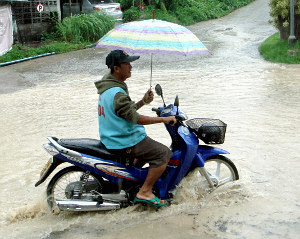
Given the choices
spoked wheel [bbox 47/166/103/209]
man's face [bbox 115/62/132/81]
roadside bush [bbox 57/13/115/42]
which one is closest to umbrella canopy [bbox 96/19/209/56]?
man's face [bbox 115/62/132/81]

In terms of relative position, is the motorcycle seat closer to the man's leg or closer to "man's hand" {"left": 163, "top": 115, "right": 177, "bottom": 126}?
the man's leg

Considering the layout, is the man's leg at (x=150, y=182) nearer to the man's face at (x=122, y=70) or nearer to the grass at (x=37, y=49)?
the man's face at (x=122, y=70)

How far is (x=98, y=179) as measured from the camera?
4.42 metres

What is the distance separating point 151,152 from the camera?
4227 mm

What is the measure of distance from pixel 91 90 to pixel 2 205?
244 inches

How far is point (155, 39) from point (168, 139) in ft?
8.93

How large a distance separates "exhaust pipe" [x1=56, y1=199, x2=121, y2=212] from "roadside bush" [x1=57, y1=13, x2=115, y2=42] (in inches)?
578

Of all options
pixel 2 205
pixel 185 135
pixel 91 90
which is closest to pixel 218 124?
pixel 185 135

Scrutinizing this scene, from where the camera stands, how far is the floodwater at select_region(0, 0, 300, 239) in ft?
14.1

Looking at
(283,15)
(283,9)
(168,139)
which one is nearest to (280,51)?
(283,15)

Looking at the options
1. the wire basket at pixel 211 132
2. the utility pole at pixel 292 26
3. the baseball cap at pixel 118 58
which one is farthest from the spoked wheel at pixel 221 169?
the utility pole at pixel 292 26

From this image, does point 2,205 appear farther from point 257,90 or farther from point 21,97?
point 257,90

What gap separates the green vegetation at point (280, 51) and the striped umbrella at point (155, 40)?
9720 millimetres

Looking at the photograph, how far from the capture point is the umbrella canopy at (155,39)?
15.1ft
